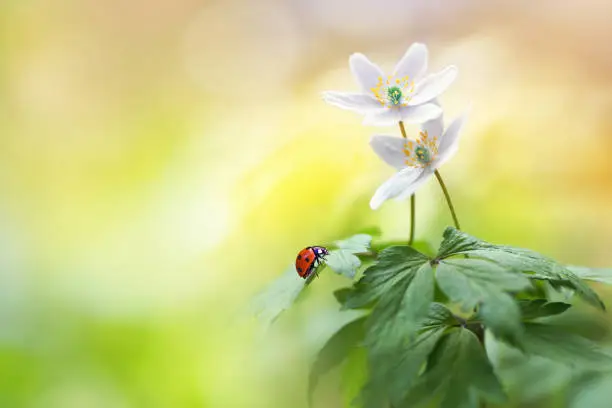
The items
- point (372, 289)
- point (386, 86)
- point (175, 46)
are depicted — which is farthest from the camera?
point (175, 46)

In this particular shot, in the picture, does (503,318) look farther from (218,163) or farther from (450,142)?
(218,163)

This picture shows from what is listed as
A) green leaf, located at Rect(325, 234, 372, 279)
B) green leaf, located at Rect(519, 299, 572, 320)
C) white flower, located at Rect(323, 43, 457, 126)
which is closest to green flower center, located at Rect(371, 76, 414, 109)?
white flower, located at Rect(323, 43, 457, 126)

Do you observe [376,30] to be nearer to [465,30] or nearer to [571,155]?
[465,30]

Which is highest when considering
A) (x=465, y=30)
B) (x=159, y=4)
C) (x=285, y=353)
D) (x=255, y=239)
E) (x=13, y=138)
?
(x=159, y=4)

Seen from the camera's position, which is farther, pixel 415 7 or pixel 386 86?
pixel 415 7

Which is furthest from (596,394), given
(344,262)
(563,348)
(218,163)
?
(218,163)

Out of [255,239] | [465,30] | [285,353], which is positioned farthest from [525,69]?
[285,353]

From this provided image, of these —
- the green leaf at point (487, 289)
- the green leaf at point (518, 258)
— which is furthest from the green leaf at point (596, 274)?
the green leaf at point (487, 289)
